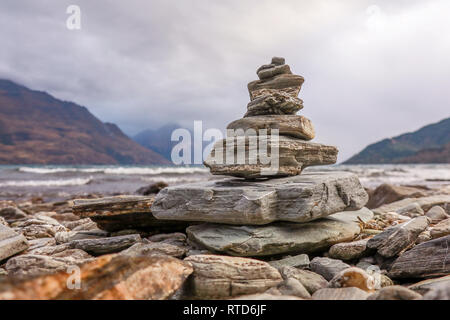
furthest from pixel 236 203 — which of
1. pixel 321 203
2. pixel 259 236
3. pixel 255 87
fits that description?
pixel 255 87

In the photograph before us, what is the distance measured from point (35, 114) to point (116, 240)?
212763 millimetres

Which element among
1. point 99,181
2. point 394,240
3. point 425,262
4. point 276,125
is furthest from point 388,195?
point 99,181

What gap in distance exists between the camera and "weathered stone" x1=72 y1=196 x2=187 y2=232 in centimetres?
596

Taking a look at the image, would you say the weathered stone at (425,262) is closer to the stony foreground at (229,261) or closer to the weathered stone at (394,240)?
the stony foreground at (229,261)

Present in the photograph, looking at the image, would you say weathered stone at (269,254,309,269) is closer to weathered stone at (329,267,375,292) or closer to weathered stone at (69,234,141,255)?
weathered stone at (329,267,375,292)

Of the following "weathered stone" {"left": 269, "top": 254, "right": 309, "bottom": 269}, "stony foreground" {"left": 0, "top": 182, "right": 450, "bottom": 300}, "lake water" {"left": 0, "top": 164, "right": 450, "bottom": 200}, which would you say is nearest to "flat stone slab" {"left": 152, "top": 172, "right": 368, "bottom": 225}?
"stony foreground" {"left": 0, "top": 182, "right": 450, "bottom": 300}

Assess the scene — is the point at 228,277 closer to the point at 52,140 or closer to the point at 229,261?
the point at 229,261

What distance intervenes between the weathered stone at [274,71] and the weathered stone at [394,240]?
4343mm

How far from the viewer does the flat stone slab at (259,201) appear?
15.2 ft

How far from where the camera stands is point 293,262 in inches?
177

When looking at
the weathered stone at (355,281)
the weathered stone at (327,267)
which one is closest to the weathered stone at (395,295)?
the weathered stone at (355,281)

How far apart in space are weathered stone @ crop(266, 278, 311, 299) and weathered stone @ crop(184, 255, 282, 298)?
0.43ft

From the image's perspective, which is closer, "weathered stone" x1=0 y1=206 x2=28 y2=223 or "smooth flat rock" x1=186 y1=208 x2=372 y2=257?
"smooth flat rock" x1=186 y1=208 x2=372 y2=257
